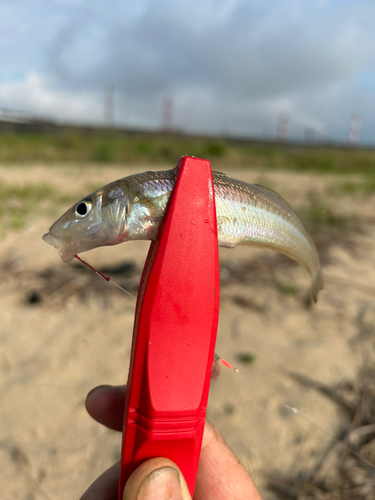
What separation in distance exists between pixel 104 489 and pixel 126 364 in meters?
0.77

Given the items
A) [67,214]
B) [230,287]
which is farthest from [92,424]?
[230,287]

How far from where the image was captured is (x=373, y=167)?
1595cm

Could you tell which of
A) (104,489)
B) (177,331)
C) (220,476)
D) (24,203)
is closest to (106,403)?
(104,489)

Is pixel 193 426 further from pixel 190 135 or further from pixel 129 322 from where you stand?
pixel 190 135

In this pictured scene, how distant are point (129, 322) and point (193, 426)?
1.27 meters

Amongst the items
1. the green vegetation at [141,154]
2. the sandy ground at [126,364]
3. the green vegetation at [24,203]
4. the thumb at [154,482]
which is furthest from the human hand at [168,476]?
the green vegetation at [141,154]

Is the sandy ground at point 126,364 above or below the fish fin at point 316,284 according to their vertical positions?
below

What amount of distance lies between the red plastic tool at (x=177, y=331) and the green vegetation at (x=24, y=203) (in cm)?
284

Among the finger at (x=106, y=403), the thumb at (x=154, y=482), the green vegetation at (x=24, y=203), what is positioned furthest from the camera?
the green vegetation at (x=24, y=203)

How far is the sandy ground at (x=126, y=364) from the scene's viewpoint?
123 cm

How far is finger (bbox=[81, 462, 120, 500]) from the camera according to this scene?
2.67 feet

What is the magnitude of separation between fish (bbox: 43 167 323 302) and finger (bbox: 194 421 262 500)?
0.57 metres

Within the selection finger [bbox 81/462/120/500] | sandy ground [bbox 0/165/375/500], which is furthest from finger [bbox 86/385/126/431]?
sandy ground [bbox 0/165/375/500]

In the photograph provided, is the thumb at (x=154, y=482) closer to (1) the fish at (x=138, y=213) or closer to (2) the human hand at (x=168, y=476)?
(2) the human hand at (x=168, y=476)
